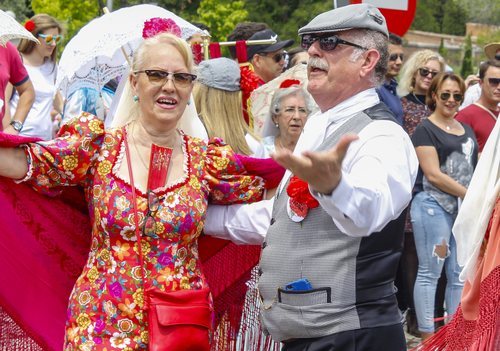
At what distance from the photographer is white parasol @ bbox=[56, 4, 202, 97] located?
6.63 metres

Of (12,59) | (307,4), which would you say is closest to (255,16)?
(307,4)

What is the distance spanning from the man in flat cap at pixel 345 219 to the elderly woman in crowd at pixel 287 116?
197 centimetres

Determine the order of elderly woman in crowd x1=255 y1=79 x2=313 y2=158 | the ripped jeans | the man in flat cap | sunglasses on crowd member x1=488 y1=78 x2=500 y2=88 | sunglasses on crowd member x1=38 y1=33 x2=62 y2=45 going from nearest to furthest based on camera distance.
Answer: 1. the man in flat cap
2. elderly woman in crowd x1=255 y1=79 x2=313 y2=158
3. the ripped jeans
4. sunglasses on crowd member x1=488 y1=78 x2=500 y2=88
5. sunglasses on crowd member x1=38 y1=33 x2=62 y2=45

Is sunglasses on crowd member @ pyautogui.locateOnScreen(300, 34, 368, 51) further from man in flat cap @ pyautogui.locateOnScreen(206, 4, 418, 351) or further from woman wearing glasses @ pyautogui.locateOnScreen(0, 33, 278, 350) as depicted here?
woman wearing glasses @ pyautogui.locateOnScreen(0, 33, 278, 350)

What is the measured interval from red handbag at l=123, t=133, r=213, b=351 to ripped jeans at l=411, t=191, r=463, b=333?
3.49 metres

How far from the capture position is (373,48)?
3625 millimetres

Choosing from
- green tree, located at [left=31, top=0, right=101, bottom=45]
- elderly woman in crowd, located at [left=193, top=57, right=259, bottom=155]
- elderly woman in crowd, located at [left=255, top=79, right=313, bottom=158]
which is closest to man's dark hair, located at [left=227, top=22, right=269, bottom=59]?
elderly woman in crowd, located at [left=255, top=79, right=313, bottom=158]

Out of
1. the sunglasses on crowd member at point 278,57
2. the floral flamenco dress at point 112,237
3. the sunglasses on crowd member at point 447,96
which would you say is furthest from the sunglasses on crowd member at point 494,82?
the floral flamenco dress at point 112,237

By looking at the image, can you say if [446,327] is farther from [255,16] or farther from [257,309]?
[255,16]

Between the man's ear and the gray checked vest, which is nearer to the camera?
the gray checked vest

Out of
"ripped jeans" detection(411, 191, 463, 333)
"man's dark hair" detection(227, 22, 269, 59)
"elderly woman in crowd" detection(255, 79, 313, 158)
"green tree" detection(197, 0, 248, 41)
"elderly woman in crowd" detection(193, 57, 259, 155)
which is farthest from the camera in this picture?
"green tree" detection(197, 0, 248, 41)

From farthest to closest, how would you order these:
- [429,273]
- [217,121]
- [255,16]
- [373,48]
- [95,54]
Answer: [255,16] < [429,273] < [95,54] < [217,121] < [373,48]

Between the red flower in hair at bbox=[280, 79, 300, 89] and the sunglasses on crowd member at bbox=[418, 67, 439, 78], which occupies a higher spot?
the red flower in hair at bbox=[280, 79, 300, 89]

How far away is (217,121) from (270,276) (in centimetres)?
181
